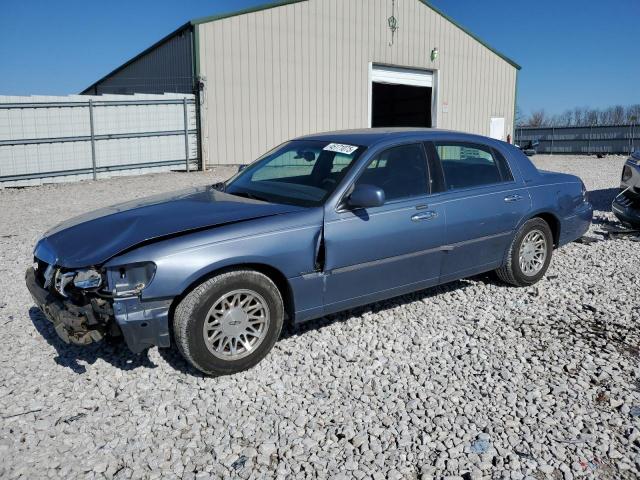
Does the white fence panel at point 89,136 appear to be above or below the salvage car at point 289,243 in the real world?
above

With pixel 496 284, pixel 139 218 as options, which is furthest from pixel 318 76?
pixel 139 218

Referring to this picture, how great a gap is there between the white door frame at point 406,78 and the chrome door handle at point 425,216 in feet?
49.1

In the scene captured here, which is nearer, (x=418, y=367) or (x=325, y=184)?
(x=418, y=367)

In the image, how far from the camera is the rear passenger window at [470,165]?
16.4 ft

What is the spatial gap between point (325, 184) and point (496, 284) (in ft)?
8.01

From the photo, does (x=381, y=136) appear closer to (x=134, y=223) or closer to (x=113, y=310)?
(x=134, y=223)

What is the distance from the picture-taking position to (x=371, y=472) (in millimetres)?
2855

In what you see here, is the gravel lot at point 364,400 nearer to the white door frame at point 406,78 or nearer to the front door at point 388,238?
the front door at point 388,238

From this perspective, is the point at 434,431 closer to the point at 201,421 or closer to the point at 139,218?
the point at 201,421

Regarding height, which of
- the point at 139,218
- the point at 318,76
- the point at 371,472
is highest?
the point at 318,76

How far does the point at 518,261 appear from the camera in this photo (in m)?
5.59

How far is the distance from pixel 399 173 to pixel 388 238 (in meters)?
0.63

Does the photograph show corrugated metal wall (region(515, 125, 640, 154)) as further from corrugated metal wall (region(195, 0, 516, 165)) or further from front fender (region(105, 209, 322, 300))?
front fender (region(105, 209, 322, 300))

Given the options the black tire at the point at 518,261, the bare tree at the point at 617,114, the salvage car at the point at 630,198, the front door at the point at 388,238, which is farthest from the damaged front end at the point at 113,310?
the bare tree at the point at 617,114
